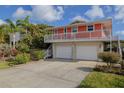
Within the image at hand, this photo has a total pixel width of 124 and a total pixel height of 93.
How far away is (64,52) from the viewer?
2350cm

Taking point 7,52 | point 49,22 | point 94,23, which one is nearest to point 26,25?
point 7,52

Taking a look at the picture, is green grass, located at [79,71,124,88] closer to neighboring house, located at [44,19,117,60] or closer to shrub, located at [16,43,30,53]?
neighboring house, located at [44,19,117,60]

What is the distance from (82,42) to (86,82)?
1211 cm

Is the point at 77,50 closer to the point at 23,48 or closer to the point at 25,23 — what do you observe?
the point at 23,48

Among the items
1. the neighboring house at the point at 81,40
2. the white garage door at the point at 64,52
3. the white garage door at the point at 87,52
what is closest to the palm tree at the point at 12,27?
the neighboring house at the point at 81,40

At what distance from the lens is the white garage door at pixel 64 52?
22.7m

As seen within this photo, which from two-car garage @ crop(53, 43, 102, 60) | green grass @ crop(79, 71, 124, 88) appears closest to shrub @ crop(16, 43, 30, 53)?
two-car garage @ crop(53, 43, 102, 60)

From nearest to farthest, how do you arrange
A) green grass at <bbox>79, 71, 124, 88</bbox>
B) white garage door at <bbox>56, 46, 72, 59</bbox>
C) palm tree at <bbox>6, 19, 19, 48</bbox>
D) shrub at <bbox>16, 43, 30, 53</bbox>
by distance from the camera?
1. green grass at <bbox>79, 71, 124, 88</bbox>
2. white garage door at <bbox>56, 46, 72, 59</bbox>
3. shrub at <bbox>16, 43, 30, 53</bbox>
4. palm tree at <bbox>6, 19, 19, 48</bbox>

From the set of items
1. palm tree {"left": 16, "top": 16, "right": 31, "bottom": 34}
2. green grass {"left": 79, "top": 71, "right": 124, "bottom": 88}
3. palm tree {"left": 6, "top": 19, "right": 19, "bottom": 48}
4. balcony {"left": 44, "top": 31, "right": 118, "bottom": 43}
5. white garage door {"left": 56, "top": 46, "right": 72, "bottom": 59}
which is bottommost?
green grass {"left": 79, "top": 71, "right": 124, "bottom": 88}

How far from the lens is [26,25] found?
27.5m

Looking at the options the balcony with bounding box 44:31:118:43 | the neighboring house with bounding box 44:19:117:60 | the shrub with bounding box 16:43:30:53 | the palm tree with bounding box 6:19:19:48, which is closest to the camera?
the balcony with bounding box 44:31:118:43

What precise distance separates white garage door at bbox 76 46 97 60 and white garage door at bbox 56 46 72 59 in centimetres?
151

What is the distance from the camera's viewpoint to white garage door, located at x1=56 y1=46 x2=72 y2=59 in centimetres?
2272

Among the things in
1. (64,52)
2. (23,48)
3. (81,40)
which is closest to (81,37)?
(81,40)
